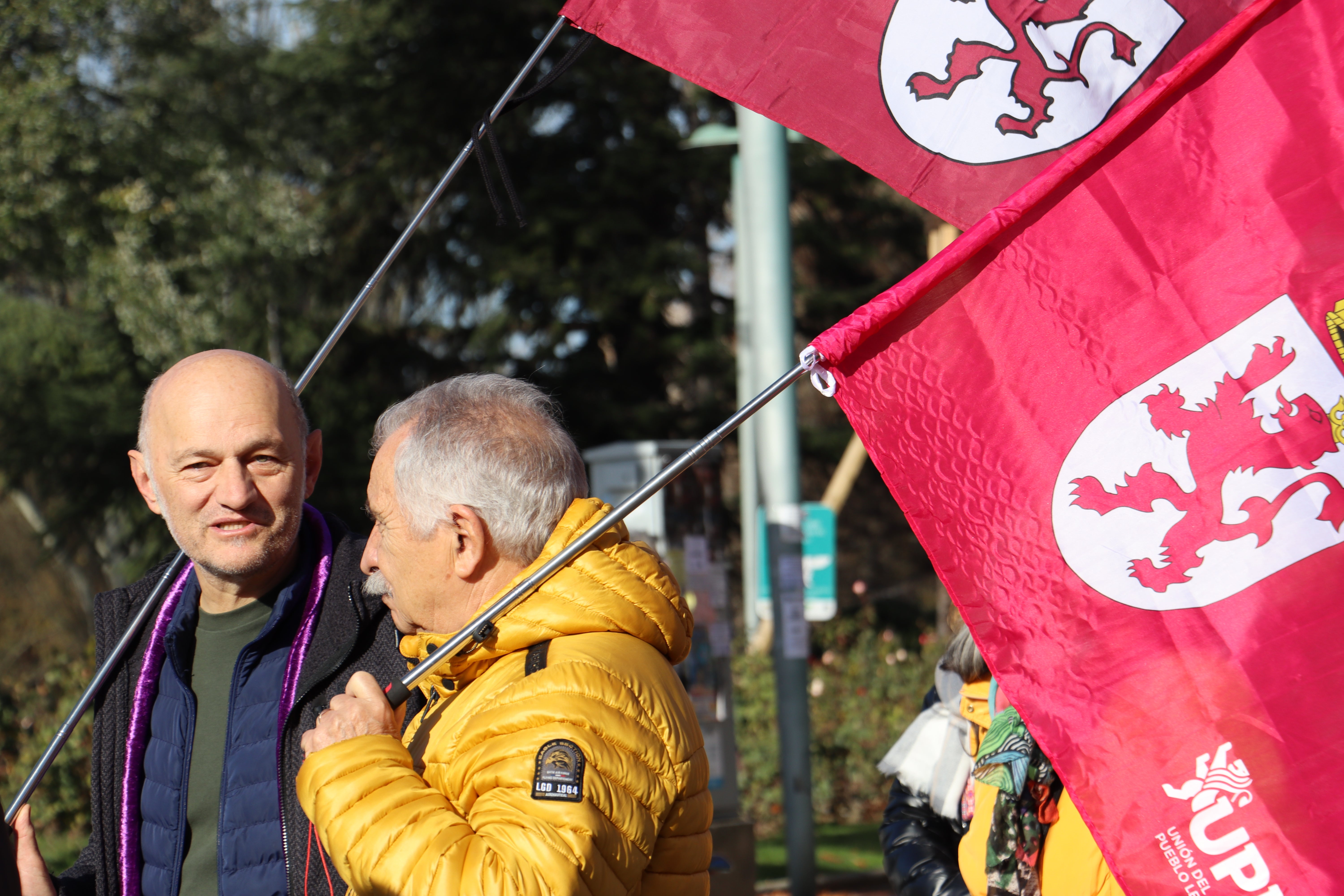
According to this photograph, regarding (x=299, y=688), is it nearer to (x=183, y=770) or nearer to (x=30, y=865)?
(x=183, y=770)

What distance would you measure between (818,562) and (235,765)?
222 inches

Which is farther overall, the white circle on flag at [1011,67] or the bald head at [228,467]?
the bald head at [228,467]

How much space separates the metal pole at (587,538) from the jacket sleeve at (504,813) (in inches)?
6.9

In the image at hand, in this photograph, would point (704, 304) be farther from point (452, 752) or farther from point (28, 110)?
point (452, 752)

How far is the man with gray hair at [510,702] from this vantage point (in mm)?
1711

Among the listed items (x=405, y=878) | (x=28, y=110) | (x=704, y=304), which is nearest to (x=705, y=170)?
(x=704, y=304)

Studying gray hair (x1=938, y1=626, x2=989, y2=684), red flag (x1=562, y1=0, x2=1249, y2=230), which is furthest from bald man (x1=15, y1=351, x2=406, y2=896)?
gray hair (x1=938, y1=626, x2=989, y2=684)

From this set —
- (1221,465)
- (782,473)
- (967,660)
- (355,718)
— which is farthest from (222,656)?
(782,473)

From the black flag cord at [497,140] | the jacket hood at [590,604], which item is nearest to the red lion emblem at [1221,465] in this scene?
the jacket hood at [590,604]

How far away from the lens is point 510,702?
5.98 feet

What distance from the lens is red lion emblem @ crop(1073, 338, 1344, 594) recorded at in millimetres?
1899

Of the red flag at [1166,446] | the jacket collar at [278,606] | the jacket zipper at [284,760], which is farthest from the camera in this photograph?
the jacket collar at [278,606]

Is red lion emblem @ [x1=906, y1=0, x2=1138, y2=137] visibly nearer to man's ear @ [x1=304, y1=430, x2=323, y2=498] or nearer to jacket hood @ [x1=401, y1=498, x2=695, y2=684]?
jacket hood @ [x1=401, y1=498, x2=695, y2=684]

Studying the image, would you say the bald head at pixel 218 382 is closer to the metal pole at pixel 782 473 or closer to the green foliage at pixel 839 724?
the metal pole at pixel 782 473
